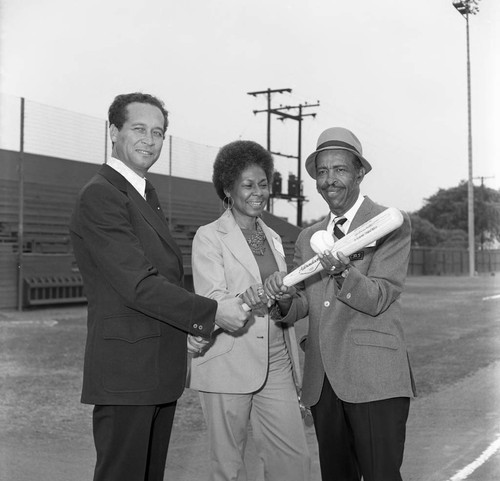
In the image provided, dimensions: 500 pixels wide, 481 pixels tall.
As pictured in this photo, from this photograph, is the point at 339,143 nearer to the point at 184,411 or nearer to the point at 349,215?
the point at 349,215

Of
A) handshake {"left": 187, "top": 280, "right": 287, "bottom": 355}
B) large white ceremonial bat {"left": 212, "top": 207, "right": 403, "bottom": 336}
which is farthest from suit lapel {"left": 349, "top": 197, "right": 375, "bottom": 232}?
handshake {"left": 187, "top": 280, "right": 287, "bottom": 355}

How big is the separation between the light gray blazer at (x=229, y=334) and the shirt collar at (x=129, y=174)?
1.84 feet

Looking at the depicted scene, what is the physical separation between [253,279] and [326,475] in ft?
2.72

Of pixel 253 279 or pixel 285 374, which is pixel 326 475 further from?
pixel 253 279

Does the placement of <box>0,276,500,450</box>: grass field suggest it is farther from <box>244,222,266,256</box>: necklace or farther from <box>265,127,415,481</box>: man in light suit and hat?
<box>265,127,415,481</box>: man in light suit and hat

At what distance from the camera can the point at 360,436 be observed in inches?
96.6

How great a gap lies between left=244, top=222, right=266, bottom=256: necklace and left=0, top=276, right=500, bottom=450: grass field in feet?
8.45

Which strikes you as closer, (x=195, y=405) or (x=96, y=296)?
(x=96, y=296)

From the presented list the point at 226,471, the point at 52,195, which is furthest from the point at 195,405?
the point at 52,195

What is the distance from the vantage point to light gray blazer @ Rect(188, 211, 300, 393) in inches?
112

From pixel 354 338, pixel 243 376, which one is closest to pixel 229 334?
pixel 243 376

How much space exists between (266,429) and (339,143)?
1.22m

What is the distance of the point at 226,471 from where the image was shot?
286 cm

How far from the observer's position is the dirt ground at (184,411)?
4.21m
